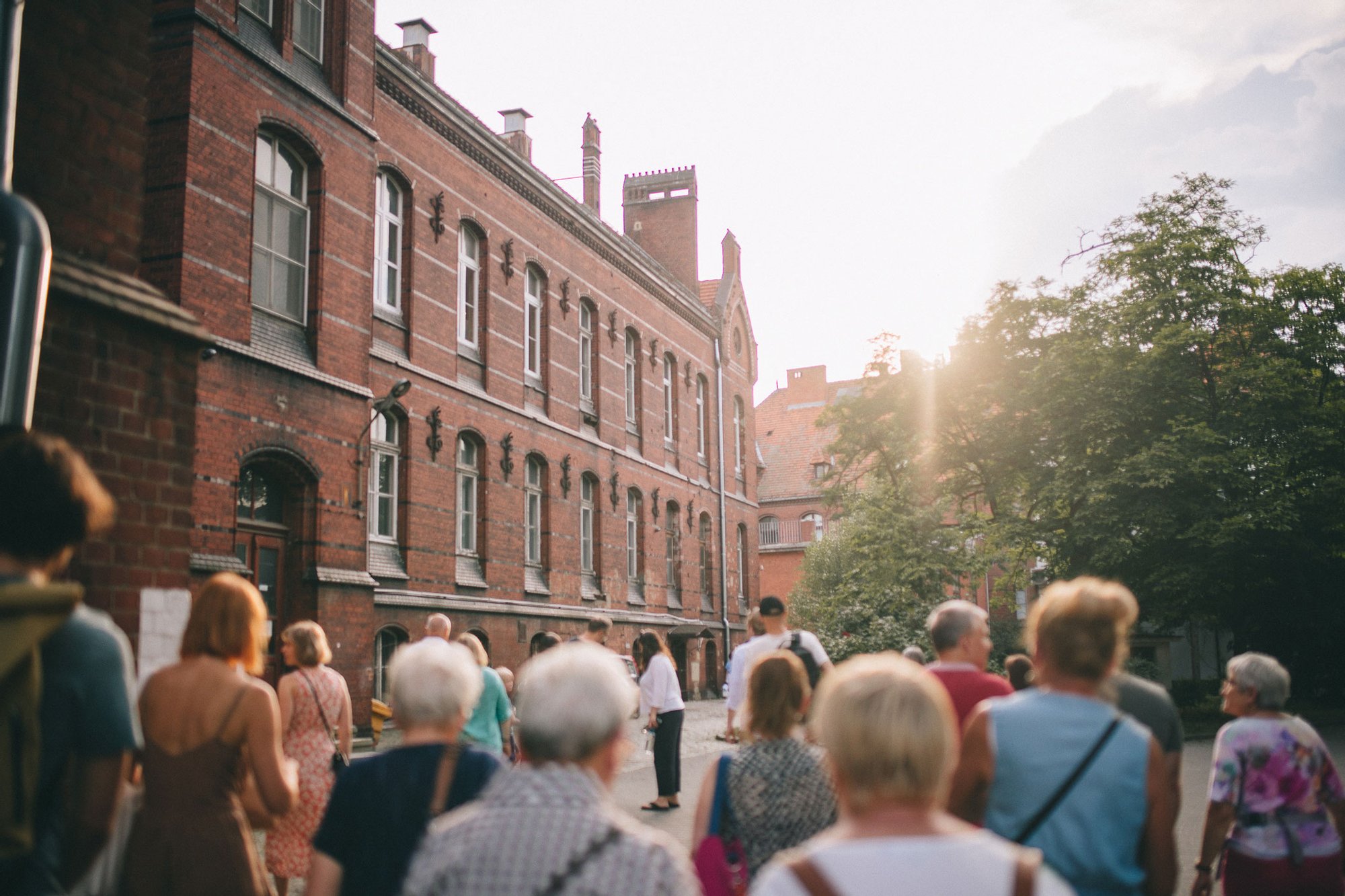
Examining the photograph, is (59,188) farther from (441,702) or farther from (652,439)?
(652,439)

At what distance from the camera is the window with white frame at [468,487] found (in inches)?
842

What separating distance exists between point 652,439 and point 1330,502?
16.5 m

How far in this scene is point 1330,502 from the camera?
2509 centimetres

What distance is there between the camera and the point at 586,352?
28.0 m

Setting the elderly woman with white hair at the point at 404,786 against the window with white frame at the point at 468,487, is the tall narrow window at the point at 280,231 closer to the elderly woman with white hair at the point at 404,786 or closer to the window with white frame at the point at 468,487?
the window with white frame at the point at 468,487

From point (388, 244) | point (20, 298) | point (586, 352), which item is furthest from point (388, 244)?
point (20, 298)

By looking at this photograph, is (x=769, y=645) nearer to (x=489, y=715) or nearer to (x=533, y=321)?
(x=489, y=715)

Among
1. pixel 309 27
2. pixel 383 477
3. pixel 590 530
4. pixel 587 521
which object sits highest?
pixel 309 27

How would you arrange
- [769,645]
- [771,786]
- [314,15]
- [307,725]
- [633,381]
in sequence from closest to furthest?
[771,786], [307,725], [769,645], [314,15], [633,381]

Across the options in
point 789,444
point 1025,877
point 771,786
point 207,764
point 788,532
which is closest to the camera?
point 1025,877

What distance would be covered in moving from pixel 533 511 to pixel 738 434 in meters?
16.0

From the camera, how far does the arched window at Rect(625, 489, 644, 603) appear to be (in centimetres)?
2942

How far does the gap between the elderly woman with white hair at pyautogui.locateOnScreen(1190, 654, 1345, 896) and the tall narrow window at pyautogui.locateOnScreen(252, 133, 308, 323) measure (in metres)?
13.1

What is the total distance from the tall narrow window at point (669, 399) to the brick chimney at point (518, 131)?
23.3 ft
